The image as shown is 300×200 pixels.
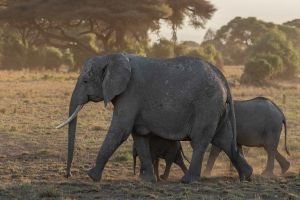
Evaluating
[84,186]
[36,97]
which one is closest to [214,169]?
[84,186]

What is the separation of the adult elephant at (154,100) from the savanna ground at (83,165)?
45cm

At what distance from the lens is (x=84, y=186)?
7812 millimetres

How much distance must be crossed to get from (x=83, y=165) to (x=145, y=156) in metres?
1.78

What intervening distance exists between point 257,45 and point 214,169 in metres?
27.4

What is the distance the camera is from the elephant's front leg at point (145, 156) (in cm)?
880

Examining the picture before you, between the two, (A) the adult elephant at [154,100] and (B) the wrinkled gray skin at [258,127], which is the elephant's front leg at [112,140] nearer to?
(A) the adult elephant at [154,100]

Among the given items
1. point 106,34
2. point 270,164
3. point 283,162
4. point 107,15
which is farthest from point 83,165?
point 106,34

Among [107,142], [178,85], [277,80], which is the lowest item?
[277,80]

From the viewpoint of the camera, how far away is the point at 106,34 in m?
36.8

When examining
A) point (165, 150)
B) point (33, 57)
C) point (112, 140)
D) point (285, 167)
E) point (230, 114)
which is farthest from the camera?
point (33, 57)

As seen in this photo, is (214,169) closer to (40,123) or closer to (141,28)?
(40,123)

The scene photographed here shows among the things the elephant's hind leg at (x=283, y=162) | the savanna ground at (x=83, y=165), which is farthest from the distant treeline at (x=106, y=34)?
the elephant's hind leg at (x=283, y=162)

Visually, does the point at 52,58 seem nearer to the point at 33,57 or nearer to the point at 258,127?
the point at 33,57

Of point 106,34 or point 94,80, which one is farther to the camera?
point 106,34
